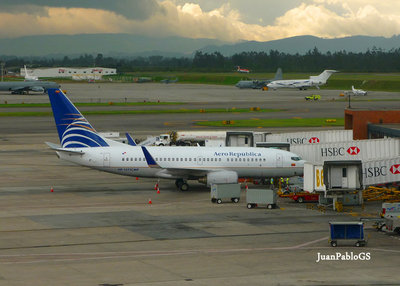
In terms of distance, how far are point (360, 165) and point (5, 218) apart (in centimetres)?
2530

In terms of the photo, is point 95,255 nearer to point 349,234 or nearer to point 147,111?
point 349,234

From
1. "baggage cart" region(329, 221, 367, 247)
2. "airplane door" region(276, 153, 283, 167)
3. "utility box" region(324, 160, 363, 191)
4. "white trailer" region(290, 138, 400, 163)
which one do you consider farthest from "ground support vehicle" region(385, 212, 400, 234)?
"white trailer" region(290, 138, 400, 163)

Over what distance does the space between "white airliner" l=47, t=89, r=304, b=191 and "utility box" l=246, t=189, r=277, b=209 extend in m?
6.21

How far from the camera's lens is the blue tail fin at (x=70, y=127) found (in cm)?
5772

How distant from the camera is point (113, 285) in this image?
1160 inches

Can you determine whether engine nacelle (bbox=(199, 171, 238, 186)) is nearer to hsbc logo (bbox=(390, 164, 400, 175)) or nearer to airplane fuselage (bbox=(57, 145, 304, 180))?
airplane fuselage (bbox=(57, 145, 304, 180))

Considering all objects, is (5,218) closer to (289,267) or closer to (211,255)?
(211,255)

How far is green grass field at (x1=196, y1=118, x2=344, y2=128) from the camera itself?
111 meters

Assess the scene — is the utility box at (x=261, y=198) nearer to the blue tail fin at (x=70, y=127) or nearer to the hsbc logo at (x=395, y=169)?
the hsbc logo at (x=395, y=169)

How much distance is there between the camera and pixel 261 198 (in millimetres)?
49406

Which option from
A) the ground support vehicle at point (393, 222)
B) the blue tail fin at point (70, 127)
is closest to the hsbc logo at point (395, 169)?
the ground support vehicle at point (393, 222)

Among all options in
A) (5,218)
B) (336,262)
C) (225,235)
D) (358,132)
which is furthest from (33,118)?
(336,262)

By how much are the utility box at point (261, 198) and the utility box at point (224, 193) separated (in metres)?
2.78

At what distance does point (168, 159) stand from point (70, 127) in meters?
9.04
